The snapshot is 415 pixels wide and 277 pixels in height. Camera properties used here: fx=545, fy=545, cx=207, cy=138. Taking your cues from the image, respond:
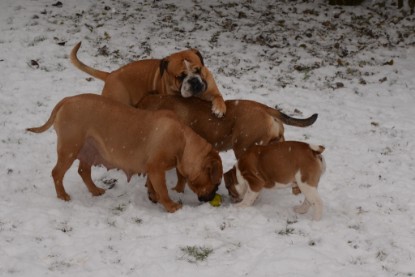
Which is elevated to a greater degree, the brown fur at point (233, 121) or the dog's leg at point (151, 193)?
the brown fur at point (233, 121)

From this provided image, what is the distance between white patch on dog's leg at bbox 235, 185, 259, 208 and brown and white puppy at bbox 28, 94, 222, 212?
0.33 meters

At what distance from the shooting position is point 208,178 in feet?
19.1

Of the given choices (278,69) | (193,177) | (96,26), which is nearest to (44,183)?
(193,177)

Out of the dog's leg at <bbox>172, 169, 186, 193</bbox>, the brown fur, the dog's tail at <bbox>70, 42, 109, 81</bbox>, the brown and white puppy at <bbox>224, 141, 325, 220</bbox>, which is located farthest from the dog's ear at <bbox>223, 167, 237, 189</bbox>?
the dog's tail at <bbox>70, 42, 109, 81</bbox>

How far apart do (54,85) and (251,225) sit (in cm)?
524

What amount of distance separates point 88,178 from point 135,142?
0.82 metres

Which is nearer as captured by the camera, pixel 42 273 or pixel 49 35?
pixel 42 273

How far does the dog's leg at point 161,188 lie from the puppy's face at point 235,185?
2.16ft

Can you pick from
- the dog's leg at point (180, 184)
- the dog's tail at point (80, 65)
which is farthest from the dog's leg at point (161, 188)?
the dog's tail at point (80, 65)

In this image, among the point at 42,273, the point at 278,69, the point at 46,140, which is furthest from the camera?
the point at 278,69

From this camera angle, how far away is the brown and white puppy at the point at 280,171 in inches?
219

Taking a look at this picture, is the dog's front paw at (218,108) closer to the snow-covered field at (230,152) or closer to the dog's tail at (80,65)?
the snow-covered field at (230,152)

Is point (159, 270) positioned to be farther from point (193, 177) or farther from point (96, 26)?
point (96, 26)

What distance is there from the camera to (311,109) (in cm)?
898
